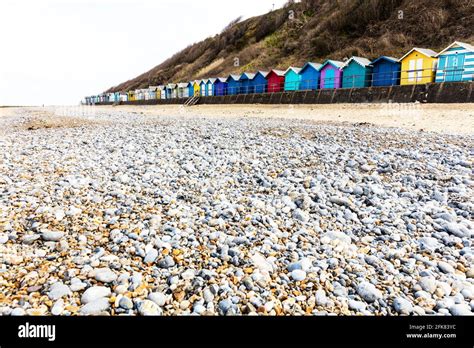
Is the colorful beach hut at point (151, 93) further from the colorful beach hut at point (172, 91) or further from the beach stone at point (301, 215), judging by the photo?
the beach stone at point (301, 215)

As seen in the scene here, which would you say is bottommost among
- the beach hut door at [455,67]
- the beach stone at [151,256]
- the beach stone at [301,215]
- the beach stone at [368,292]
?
the beach stone at [368,292]

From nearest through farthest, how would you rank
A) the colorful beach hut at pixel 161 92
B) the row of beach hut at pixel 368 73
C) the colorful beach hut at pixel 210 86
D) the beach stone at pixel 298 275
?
the beach stone at pixel 298 275 → the row of beach hut at pixel 368 73 → the colorful beach hut at pixel 210 86 → the colorful beach hut at pixel 161 92

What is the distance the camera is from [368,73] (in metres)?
28.7

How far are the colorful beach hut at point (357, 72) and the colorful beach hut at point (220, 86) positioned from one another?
1700 cm

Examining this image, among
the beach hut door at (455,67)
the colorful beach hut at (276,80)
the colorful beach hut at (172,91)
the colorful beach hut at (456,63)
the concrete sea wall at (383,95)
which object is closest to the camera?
the concrete sea wall at (383,95)

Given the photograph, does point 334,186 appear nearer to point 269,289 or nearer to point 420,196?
point 420,196

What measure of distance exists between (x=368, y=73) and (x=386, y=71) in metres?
1.50

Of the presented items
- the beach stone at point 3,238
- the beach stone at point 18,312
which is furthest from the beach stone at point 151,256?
the beach stone at point 3,238

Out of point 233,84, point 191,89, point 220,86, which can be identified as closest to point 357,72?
point 233,84

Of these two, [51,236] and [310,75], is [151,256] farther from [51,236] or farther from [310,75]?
[310,75]

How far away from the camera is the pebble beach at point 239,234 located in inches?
103

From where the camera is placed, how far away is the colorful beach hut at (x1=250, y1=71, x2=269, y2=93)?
36.5 m

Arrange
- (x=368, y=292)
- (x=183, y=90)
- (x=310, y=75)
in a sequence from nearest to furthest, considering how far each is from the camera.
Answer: (x=368, y=292)
(x=310, y=75)
(x=183, y=90)
